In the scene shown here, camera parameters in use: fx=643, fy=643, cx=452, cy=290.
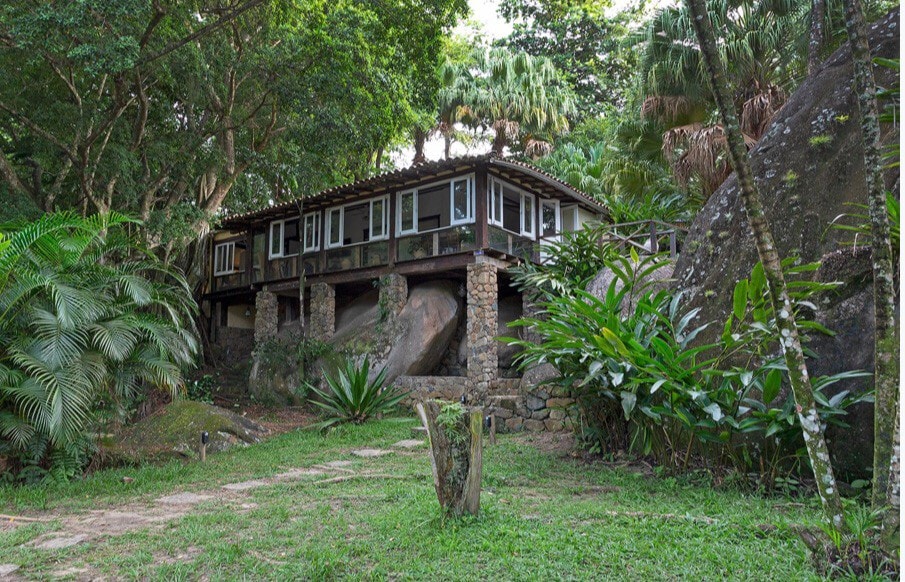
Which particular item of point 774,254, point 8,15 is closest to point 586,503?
point 774,254

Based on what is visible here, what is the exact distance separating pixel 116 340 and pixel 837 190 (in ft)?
24.8

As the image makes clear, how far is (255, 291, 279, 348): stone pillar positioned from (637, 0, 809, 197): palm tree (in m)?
11.6

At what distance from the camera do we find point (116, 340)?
6949mm

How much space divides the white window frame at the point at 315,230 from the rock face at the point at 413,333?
2.75m

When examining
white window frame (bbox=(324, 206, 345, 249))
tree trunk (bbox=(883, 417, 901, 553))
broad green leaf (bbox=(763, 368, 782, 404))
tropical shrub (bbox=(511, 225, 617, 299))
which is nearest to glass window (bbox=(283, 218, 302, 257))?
white window frame (bbox=(324, 206, 345, 249))

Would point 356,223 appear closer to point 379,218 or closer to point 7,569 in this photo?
point 379,218

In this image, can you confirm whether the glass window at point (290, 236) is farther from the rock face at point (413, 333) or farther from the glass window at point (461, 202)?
the glass window at point (461, 202)

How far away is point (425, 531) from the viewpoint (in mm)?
4098

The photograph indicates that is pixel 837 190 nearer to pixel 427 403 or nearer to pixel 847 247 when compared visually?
pixel 847 247

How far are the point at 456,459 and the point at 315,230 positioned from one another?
48.3 feet

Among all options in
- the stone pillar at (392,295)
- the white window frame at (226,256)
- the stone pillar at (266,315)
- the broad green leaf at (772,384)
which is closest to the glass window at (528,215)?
the stone pillar at (392,295)

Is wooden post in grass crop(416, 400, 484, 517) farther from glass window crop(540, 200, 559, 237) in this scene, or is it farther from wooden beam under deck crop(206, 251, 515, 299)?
glass window crop(540, 200, 559, 237)

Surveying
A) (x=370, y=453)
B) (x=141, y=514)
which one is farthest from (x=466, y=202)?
(x=141, y=514)

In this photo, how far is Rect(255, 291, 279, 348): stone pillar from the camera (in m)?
18.4
